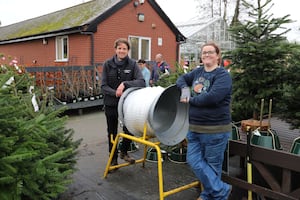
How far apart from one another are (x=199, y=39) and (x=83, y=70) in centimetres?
1572

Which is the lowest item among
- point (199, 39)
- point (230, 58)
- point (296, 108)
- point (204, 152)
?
point (204, 152)

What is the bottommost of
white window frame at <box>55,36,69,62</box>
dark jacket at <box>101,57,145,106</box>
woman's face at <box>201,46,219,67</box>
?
dark jacket at <box>101,57,145,106</box>

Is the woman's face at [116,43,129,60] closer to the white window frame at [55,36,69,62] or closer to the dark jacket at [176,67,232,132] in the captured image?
the dark jacket at [176,67,232,132]

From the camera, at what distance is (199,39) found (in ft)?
78.4

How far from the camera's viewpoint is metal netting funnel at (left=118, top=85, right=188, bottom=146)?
10.7 feet

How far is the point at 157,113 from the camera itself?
3.46 metres

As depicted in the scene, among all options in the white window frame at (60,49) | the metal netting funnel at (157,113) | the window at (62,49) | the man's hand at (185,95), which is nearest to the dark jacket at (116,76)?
the metal netting funnel at (157,113)

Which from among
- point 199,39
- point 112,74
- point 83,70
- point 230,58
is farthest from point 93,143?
point 199,39

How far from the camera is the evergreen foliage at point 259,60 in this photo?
4.25m

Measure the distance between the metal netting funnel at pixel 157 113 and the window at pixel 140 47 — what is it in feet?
38.8

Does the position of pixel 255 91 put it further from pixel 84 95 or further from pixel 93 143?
pixel 84 95

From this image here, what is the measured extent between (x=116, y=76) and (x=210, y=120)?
1.65 m

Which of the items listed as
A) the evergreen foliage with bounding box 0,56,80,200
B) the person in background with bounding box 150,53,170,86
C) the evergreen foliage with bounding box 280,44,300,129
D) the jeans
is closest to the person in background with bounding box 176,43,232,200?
the jeans

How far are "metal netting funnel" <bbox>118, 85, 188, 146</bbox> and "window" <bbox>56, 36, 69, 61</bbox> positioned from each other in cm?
1238
